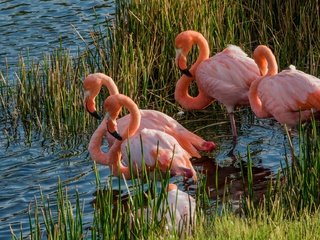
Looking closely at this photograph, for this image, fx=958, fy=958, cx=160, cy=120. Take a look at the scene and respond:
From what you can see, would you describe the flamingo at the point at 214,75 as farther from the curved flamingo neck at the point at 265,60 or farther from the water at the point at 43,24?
the water at the point at 43,24

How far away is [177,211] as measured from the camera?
5.91 m

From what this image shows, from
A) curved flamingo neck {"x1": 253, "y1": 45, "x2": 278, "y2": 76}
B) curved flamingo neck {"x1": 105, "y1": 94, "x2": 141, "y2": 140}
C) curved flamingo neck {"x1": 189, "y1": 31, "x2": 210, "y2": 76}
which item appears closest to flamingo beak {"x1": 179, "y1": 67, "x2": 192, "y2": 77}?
curved flamingo neck {"x1": 189, "y1": 31, "x2": 210, "y2": 76}

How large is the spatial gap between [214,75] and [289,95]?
1138mm

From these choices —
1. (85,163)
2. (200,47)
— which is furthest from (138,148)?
(200,47)

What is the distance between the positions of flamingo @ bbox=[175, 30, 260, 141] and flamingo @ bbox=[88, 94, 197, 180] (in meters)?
1.14

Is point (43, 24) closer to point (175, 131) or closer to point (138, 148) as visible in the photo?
point (175, 131)

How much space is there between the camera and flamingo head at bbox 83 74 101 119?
335 inches

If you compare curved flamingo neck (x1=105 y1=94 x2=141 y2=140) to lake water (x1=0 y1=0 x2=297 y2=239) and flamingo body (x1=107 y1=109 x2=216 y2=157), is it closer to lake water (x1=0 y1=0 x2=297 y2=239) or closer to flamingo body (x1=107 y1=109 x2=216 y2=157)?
flamingo body (x1=107 y1=109 x2=216 y2=157)

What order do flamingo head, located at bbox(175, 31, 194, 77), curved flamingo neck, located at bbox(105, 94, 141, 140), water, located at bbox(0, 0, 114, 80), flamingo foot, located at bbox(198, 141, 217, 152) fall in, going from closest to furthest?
curved flamingo neck, located at bbox(105, 94, 141, 140) → flamingo foot, located at bbox(198, 141, 217, 152) → flamingo head, located at bbox(175, 31, 194, 77) → water, located at bbox(0, 0, 114, 80)

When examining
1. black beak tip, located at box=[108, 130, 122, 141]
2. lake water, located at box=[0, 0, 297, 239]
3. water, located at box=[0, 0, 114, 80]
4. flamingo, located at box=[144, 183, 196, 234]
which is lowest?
lake water, located at box=[0, 0, 297, 239]

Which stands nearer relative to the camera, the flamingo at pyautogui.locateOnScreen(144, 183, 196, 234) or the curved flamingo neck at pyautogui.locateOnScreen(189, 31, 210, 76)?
the flamingo at pyautogui.locateOnScreen(144, 183, 196, 234)

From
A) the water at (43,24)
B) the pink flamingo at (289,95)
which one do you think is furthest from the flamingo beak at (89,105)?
the water at (43,24)

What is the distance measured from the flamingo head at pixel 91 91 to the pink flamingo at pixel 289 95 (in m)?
1.42

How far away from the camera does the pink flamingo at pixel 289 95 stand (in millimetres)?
7848
